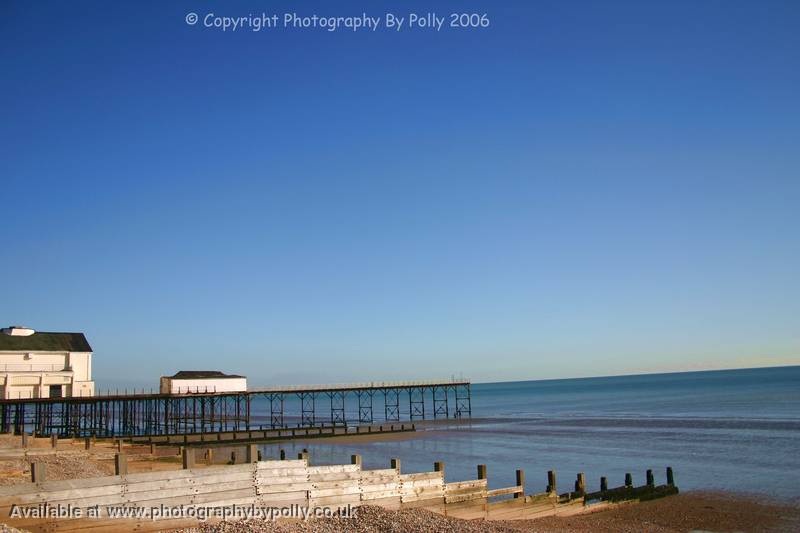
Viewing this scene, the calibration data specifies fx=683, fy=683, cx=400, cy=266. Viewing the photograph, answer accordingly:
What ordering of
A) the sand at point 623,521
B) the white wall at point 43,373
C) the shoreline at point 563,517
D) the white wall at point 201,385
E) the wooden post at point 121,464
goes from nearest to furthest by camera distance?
the wooden post at point 121,464 → the sand at point 623,521 → the shoreline at point 563,517 → the white wall at point 43,373 → the white wall at point 201,385

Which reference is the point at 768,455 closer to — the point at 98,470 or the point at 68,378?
the point at 98,470

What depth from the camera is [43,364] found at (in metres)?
56.0

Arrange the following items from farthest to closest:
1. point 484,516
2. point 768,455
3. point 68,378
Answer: point 68,378
point 768,455
point 484,516

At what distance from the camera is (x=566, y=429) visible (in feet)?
227

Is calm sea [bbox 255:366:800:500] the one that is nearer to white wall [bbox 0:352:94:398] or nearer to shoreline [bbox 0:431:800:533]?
shoreline [bbox 0:431:800:533]

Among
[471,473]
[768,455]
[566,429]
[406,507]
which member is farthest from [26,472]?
[566,429]

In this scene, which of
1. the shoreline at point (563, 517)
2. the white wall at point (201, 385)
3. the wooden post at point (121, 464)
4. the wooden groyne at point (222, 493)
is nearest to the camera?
the wooden groyne at point (222, 493)

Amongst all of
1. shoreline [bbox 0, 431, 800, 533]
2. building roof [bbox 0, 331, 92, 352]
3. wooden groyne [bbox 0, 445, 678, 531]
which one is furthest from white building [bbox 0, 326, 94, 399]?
wooden groyne [bbox 0, 445, 678, 531]

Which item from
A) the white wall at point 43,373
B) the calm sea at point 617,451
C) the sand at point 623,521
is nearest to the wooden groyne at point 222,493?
the sand at point 623,521

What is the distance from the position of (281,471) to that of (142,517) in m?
2.92

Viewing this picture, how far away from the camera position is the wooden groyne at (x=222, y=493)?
11477mm

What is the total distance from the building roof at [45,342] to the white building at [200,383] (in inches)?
435

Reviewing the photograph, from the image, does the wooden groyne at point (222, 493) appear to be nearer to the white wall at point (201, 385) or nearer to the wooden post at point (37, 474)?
the wooden post at point (37, 474)

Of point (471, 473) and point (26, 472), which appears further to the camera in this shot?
point (471, 473)
